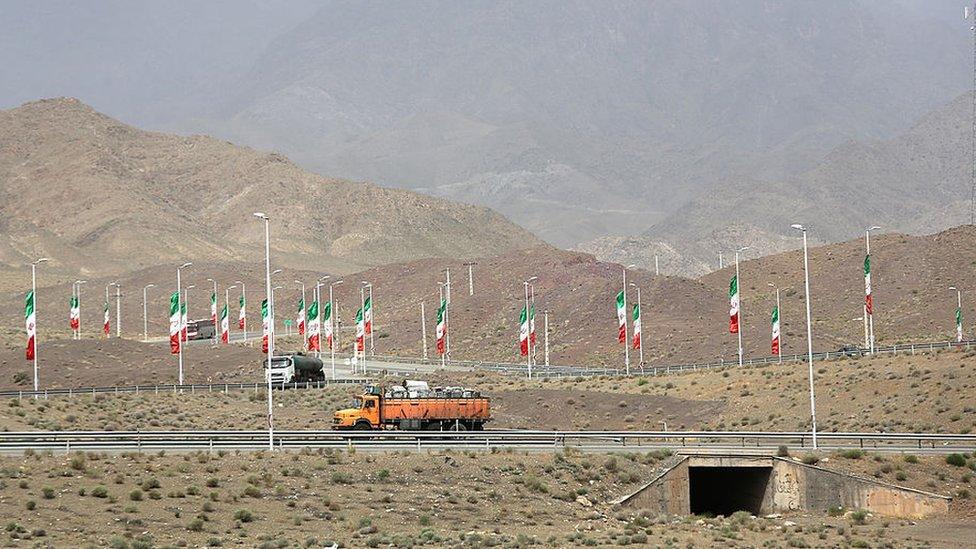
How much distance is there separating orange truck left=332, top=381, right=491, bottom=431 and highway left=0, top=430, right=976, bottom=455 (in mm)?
6453

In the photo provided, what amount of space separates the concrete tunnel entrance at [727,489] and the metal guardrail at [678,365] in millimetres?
36311

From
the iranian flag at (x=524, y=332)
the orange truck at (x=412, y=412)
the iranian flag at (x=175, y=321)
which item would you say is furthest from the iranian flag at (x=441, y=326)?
the orange truck at (x=412, y=412)

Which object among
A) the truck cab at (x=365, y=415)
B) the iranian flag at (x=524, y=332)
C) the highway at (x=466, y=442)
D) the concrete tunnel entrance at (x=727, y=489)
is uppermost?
the iranian flag at (x=524, y=332)

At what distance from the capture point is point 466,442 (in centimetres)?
6412

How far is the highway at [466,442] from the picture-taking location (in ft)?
199

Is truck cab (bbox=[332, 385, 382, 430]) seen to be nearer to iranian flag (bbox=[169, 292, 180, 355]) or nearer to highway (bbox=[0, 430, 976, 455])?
highway (bbox=[0, 430, 976, 455])

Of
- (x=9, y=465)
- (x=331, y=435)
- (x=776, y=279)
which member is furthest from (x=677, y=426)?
(x=776, y=279)

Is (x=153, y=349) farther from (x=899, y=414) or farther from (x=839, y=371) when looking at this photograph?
(x=899, y=414)

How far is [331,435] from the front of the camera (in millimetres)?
63844

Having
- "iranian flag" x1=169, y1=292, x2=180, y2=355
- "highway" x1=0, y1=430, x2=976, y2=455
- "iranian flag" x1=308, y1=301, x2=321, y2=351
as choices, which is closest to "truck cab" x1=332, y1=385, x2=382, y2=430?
"highway" x1=0, y1=430, x2=976, y2=455

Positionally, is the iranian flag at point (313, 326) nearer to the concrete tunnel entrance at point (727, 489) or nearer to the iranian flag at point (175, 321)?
the iranian flag at point (175, 321)

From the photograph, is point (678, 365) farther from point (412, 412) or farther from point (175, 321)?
point (412, 412)

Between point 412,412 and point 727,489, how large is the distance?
1543 centimetres

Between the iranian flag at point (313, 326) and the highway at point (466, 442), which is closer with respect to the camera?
the highway at point (466, 442)
